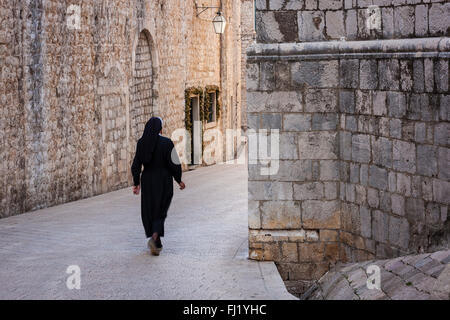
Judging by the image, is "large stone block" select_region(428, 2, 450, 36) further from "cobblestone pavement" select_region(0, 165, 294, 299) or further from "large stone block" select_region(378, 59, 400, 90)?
"cobblestone pavement" select_region(0, 165, 294, 299)

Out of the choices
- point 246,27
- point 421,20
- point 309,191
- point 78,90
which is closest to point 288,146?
point 309,191

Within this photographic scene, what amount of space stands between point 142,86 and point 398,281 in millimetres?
12441

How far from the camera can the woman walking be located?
29.2ft

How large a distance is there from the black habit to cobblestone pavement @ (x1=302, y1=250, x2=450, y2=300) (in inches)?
70.8

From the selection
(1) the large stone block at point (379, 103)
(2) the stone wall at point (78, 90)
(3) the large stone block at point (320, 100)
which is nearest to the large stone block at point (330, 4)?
(3) the large stone block at point (320, 100)

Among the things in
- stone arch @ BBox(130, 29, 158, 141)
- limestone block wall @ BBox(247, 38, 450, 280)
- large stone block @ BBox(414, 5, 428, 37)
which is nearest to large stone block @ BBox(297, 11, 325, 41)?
limestone block wall @ BBox(247, 38, 450, 280)

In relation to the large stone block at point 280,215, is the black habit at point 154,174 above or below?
above

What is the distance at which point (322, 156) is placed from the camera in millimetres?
8617

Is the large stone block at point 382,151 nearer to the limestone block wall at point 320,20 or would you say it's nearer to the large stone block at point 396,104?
the large stone block at point 396,104

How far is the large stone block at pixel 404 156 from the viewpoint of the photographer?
24.7 ft

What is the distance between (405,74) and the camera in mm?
7578

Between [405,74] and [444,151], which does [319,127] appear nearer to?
[405,74]

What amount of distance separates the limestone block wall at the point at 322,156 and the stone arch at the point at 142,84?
907cm
